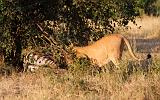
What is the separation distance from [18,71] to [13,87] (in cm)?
205

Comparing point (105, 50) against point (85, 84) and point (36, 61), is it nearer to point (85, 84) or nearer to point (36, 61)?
point (36, 61)

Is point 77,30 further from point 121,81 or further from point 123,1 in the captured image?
point 121,81

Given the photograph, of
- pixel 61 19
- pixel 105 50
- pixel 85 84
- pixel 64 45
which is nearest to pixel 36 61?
pixel 64 45

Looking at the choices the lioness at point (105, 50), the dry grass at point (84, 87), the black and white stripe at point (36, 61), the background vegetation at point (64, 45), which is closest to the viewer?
the dry grass at point (84, 87)

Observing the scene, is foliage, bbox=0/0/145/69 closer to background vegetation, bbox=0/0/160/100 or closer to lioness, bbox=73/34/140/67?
background vegetation, bbox=0/0/160/100

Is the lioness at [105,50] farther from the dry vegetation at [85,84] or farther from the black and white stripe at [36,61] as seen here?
the black and white stripe at [36,61]

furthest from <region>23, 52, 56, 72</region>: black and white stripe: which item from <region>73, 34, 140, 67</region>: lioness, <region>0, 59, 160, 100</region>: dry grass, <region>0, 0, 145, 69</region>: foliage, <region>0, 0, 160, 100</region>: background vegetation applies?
<region>0, 59, 160, 100</region>: dry grass

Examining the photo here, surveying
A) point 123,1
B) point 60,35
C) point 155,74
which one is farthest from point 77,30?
point 155,74

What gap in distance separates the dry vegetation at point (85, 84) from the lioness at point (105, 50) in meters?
0.35

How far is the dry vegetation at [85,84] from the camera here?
341 inches

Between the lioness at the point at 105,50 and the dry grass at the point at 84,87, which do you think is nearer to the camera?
the dry grass at the point at 84,87

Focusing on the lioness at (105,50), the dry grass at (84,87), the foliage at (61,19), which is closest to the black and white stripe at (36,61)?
the foliage at (61,19)

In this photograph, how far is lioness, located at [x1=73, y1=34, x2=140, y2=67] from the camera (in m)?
11.4

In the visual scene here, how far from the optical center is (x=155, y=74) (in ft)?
31.8
